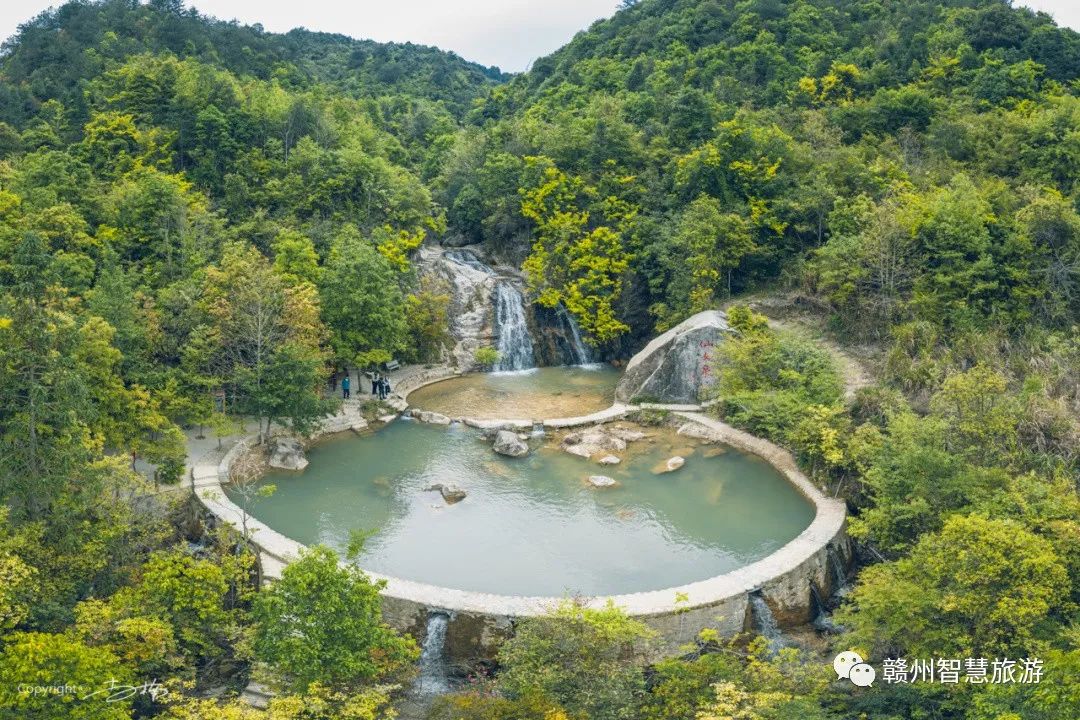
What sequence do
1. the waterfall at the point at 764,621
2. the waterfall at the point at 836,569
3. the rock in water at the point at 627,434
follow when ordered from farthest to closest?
the rock in water at the point at 627,434, the waterfall at the point at 836,569, the waterfall at the point at 764,621

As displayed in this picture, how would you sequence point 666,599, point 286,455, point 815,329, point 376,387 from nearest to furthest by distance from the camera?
point 666,599
point 286,455
point 815,329
point 376,387

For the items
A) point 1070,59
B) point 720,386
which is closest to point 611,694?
point 720,386

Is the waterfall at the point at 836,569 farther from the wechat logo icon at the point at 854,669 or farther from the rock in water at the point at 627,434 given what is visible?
the rock in water at the point at 627,434

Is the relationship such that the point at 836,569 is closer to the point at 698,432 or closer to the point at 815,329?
the point at 698,432

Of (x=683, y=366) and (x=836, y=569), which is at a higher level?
(x=683, y=366)

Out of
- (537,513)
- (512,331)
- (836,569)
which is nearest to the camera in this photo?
(836,569)

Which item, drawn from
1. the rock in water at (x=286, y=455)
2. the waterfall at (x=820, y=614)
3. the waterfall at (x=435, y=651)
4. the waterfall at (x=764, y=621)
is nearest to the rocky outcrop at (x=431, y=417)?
the rock in water at (x=286, y=455)

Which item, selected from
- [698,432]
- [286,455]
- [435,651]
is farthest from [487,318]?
[435,651]
